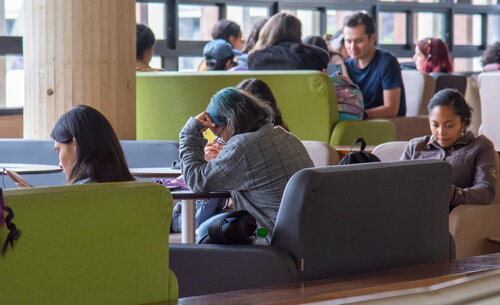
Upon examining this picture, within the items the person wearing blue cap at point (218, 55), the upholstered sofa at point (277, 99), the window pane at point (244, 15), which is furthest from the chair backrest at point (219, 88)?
the window pane at point (244, 15)

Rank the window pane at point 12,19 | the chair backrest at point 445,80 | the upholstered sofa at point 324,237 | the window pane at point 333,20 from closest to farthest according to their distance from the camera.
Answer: the upholstered sofa at point 324,237 → the window pane at point 12,19 → the chair backrest at point 445,80 → the window pane at point 333,20

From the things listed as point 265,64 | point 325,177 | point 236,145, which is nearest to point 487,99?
point 265,64

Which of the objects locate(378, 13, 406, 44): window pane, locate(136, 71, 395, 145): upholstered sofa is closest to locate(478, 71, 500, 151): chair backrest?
locate(136, 71, 395, 145): upholstered sofa

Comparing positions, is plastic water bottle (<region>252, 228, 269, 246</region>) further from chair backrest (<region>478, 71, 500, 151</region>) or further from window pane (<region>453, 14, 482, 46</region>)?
window pane (<region>453, 14, 482, 46</region>)

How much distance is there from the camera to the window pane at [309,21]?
416 inches

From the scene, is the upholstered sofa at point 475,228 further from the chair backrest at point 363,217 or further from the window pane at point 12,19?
the window pane at point 12,19

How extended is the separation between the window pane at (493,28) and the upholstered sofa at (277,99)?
791 centimetres

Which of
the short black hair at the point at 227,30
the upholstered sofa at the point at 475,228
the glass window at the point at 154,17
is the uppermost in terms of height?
the glass window at the point at 154,17

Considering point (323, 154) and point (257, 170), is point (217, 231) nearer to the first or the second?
point (257, 170)

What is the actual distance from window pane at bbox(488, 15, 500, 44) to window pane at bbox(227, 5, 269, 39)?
4.69m

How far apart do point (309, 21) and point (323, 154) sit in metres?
6.29

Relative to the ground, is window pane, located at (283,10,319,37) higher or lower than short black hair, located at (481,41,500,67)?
higher

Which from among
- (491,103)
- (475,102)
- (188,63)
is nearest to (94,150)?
(491,103)

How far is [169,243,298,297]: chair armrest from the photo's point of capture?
2643mm
